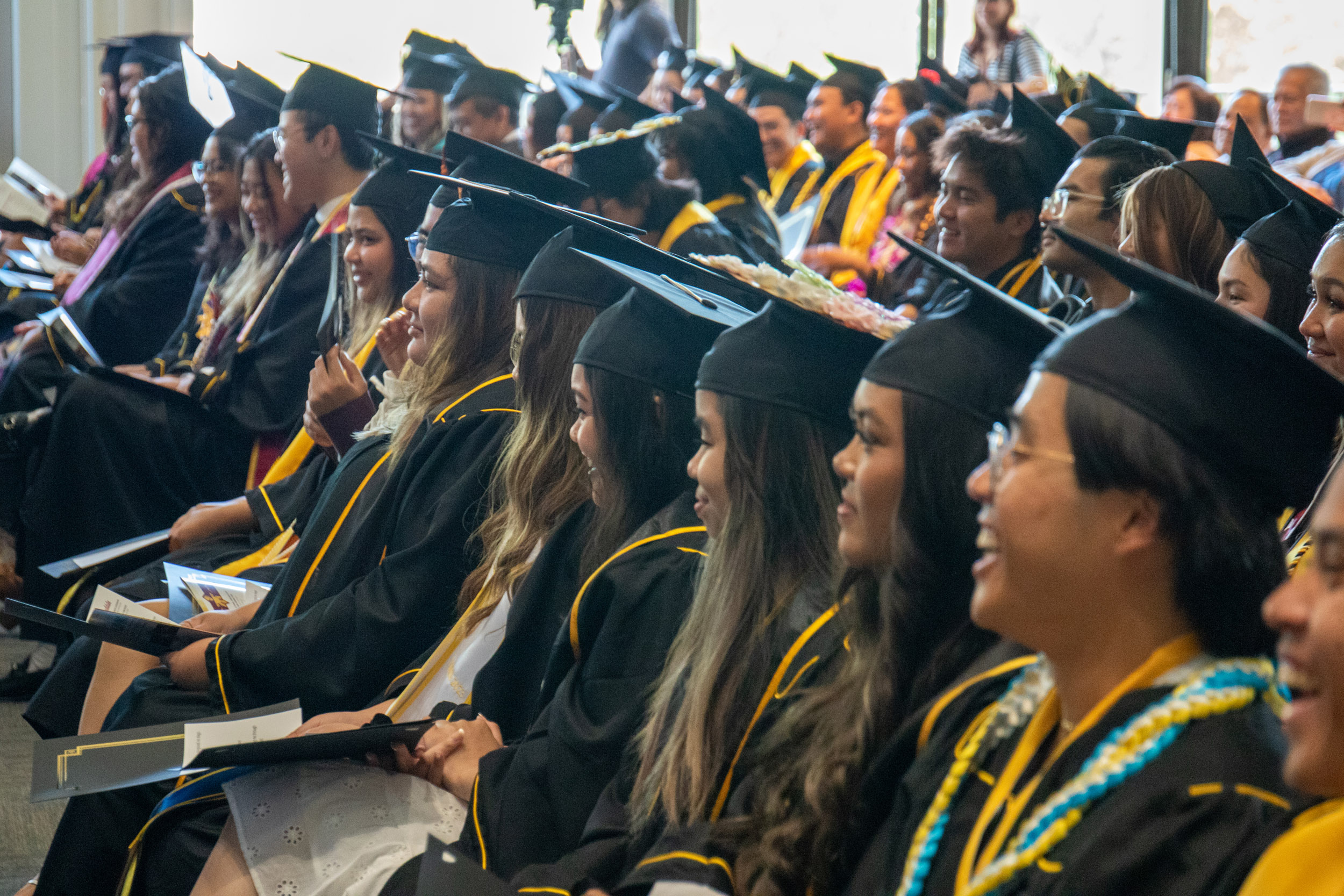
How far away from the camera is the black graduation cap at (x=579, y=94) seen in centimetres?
588

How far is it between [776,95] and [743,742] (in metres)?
5.84

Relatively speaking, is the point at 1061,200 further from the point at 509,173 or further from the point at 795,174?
the point at 795,174

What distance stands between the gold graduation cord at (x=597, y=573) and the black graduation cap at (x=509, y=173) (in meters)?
1.39

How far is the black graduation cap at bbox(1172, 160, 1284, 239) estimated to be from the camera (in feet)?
9.74

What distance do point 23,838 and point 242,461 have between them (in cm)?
170

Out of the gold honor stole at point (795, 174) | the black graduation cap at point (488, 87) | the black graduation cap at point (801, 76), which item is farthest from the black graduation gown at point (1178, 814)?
the black graduation cap at point (801, 76)

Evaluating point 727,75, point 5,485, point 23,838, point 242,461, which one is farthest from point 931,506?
point 727,75

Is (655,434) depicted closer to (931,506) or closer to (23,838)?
(931,506)

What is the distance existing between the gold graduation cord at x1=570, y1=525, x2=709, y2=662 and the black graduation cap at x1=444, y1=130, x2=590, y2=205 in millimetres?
1395

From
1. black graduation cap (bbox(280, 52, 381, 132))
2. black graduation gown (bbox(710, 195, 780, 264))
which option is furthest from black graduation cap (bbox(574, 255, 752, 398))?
black graduation cap (bbox(280, 52, 381, 132))

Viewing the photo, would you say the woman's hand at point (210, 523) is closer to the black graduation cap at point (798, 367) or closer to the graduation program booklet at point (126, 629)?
the graduation program booklet at point (126, 629)

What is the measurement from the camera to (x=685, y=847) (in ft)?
5.53

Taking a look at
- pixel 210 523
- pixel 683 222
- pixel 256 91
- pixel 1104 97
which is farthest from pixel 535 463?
pixel 1104 97

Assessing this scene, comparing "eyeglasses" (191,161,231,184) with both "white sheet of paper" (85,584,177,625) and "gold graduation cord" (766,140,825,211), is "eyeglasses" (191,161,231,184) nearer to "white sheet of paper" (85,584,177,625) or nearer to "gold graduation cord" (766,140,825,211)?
"white sheet of paper" (85,584,177,625)
